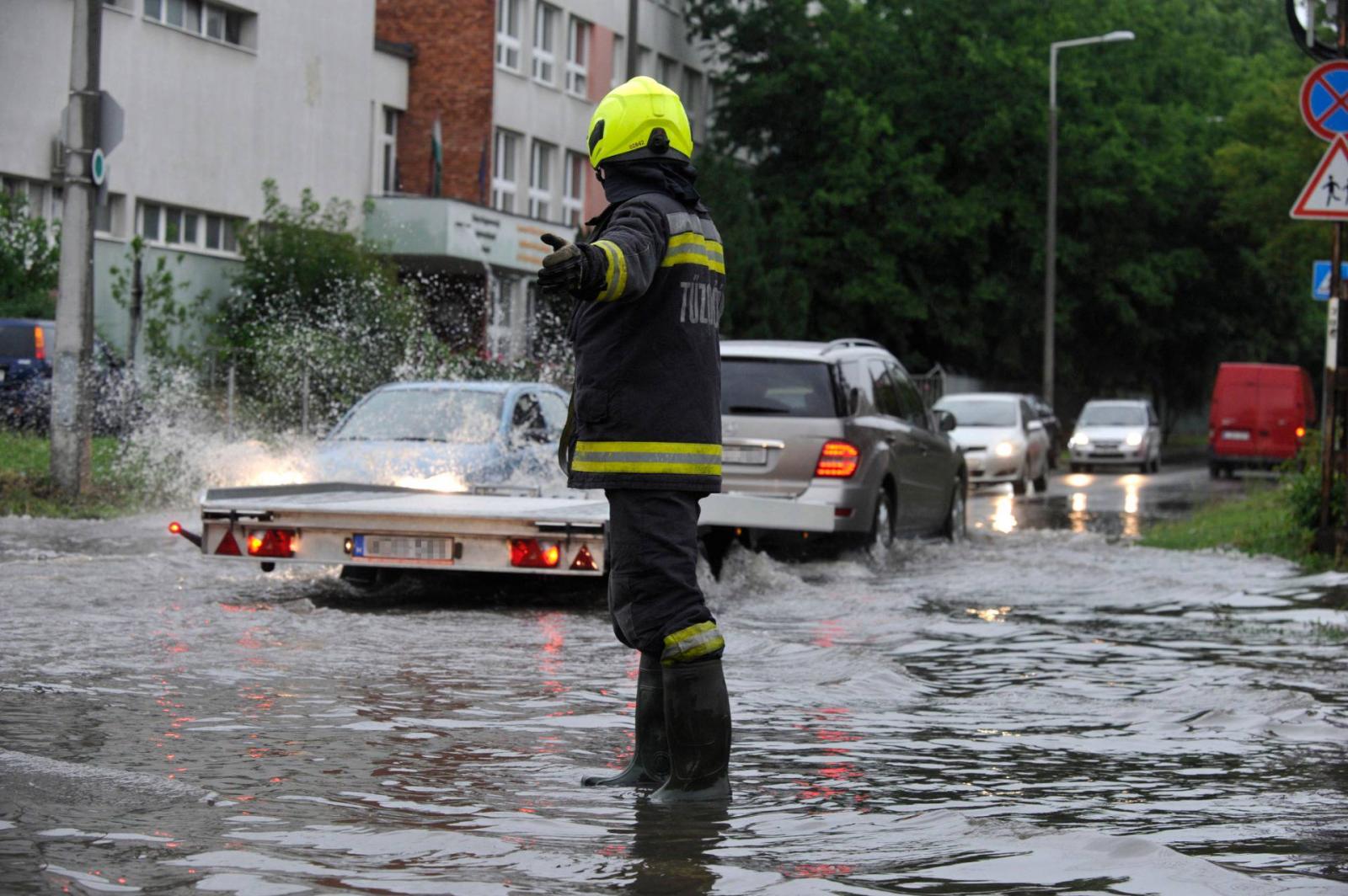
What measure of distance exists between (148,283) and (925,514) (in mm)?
15697

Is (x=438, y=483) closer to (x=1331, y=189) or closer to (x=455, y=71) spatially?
(x=1331, y=189)

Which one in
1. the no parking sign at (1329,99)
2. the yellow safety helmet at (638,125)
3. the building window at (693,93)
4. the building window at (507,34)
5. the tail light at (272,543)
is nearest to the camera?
the yellow safety helmet at (638,125)

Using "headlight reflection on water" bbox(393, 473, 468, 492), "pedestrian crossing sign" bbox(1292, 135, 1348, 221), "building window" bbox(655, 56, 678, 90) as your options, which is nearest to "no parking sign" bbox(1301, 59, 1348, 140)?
"pedestrian crossing sign" bbox(1292, 135, 1348, 221)

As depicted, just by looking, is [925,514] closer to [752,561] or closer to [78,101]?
[752,561]

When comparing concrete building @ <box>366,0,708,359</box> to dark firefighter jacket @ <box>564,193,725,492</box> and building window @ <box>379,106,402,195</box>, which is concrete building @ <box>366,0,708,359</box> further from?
dark firefighter jacket @ <box>564,193,725,492</box>

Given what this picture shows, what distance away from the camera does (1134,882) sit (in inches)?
180

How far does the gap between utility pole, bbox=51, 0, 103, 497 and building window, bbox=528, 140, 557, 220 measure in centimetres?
2980

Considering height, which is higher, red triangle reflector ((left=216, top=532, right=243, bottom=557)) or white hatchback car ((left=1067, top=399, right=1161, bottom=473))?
white hatchback car ((left=1067, top=399, right=1161, bottom=473))

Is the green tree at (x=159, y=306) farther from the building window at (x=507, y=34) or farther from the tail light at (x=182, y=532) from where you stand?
the tail light at (x=182, y=532)

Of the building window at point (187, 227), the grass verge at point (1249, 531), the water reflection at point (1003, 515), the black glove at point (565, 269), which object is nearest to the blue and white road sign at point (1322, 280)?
the grass verge at point (1249, 531)

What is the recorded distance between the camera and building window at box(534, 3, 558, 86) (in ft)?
156

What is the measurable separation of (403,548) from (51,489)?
7932mm

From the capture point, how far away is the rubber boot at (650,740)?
5.75 m

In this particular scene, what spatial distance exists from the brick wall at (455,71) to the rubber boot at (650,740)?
39043 mm
